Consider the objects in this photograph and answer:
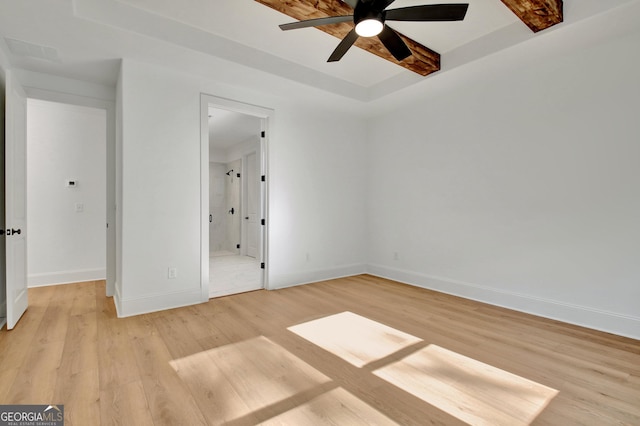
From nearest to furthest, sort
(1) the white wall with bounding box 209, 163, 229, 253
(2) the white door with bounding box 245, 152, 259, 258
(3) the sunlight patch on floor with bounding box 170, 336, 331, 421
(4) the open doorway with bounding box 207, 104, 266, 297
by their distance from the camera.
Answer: (3) the sunlight patch on floor with bounding box 170, 336, 331, 421
(4) the open doorway with bounding box 207, 104, 266, 297
(2) the white door with bounding box 245, 152, 259, 258
(1) the white wall with bounding box 209, 163, 229, 253

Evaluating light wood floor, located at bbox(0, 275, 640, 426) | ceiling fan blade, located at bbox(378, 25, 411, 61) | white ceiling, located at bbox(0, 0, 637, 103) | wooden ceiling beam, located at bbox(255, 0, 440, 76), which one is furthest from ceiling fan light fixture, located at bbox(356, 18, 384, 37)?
light wood floor, located at bbox(0, 275, 640, 426)

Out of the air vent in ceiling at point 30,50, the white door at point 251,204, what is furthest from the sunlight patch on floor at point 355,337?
the white door at point 251,204

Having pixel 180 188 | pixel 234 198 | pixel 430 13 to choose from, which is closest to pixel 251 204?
pixel 234 198

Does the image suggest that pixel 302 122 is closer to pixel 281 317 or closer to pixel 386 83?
pixel 386 83

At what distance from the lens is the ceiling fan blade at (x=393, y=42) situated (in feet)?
7.36

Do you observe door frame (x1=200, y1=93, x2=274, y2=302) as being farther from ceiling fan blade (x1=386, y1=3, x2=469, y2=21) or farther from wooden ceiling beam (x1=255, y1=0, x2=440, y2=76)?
ceiling fan blade (x1=386, y1=3, x2=469, y2=21)

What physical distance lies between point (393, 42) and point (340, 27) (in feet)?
1.92

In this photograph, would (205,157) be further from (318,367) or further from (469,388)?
(469,388)

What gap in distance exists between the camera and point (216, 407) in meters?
1.68

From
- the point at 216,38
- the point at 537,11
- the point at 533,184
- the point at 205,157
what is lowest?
the point at 533,184

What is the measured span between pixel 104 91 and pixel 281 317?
3.46 m

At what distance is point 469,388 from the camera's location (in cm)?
186

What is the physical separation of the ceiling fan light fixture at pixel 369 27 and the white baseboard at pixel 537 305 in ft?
10.1

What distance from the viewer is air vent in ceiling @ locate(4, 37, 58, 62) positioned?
2.71m
